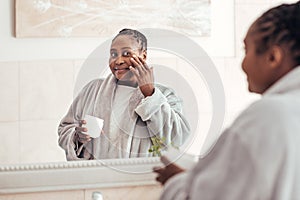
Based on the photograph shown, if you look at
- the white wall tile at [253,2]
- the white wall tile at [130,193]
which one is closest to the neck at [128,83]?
the white wall tile at [130,193]

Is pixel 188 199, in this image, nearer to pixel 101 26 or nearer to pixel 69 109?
pixel 69 109

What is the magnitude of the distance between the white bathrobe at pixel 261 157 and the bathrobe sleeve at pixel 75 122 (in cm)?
80

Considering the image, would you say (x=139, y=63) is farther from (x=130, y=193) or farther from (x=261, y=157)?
(x=261, y=157)

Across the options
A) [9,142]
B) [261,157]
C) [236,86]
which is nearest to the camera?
[261,157]

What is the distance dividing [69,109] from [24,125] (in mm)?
126

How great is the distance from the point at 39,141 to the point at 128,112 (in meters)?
0.26

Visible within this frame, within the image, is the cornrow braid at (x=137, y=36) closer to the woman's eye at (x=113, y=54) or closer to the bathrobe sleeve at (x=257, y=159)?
the woman's eye at (x=113, y=54)

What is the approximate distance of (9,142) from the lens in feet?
5.14

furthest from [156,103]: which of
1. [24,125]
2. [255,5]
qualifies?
[255,5]

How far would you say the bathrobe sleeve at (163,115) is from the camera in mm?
1425

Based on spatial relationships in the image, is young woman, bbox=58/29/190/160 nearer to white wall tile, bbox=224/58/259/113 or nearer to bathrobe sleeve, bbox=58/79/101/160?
bathrobe sleeve, bbox=58/79/101/160

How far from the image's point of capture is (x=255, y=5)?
1.73 meters

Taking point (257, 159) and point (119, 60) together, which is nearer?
point (257, 159)

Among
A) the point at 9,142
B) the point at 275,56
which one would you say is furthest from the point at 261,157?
the point at 9,142
